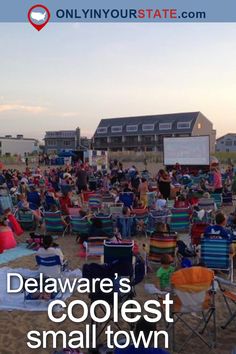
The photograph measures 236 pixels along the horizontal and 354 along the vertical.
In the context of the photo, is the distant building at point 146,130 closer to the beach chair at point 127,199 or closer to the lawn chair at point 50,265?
the beach chair at point 127,199

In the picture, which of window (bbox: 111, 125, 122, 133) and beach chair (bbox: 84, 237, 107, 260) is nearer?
beach chair (bbox: 84, 237, 107, 260)

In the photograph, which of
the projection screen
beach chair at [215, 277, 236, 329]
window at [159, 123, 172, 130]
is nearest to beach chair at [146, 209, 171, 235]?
beach chair at [215, 277, 236, 329]

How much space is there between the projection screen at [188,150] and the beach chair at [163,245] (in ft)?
60.5

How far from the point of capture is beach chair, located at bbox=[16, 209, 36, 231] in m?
10.8

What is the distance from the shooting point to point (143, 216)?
997cm

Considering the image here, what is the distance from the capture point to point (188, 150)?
2575 cm

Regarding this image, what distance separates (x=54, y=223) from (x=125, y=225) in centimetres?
171

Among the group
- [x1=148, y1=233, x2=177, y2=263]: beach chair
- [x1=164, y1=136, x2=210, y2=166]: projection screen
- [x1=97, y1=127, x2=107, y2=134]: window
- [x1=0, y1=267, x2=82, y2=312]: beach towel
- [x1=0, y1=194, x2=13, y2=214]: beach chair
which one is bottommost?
[x1=0, y1=267, x2=82, y2=312]: beach towel

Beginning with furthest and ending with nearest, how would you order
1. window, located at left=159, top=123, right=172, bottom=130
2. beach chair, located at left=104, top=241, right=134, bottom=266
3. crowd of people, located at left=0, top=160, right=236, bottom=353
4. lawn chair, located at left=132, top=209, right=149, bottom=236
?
1. window, located at left=159, top=123, right=172, bottom=130
2. lawn chair, located at left=132, top=209, right=149, bottom=236
3. crowd of people, located at left=0, top=160, right=236, bottom=353
4. beach chair, located at left=104, top=241, right=134, bottom=266

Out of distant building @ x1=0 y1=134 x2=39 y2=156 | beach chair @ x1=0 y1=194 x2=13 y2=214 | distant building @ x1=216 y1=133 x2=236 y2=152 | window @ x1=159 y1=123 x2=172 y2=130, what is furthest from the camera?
distant building @ x1=216 y1=133 x2=236 y2=152

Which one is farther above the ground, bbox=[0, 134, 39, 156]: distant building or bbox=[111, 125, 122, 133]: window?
bbox=[111, 125, 122, 133]: window

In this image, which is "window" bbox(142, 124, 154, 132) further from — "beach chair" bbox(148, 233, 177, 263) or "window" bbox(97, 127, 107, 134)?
"beach chair" bbox(148, 233, 177, 263)

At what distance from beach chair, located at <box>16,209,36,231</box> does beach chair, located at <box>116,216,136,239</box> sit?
2.38 m

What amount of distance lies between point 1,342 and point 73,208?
5998 mm
